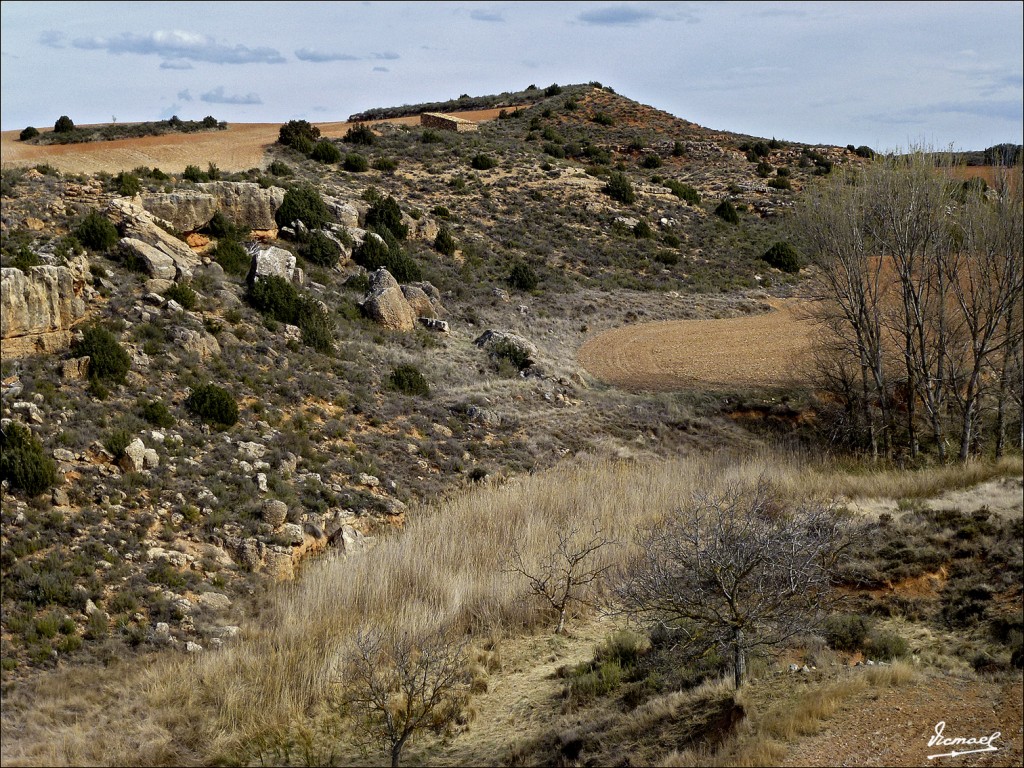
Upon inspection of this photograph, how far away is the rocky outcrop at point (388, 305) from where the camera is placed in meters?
23.6

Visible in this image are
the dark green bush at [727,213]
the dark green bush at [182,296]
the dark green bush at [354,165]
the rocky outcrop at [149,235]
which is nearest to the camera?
the dark green bush at [182,296]

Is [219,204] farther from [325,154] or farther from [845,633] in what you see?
[845,633]

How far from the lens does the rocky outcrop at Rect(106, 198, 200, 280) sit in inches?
803

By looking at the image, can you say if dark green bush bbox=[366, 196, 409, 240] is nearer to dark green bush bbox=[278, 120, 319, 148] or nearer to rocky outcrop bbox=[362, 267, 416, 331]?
rocky outcrop bbox=[362, 267, 416, 331]

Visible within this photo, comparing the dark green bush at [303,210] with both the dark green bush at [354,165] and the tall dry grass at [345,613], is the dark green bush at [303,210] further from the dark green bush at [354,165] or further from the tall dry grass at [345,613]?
the tall dry grass at [345,613]

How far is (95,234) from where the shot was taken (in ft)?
65.2

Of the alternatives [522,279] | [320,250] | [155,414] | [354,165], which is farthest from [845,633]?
[354,165]

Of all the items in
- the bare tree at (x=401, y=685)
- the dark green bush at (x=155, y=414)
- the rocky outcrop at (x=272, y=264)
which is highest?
the rocky outcrop at (x=272, y=264)

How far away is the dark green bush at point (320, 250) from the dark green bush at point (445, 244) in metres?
5.21

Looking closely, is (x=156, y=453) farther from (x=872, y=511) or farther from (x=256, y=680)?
(x=872, y=511)

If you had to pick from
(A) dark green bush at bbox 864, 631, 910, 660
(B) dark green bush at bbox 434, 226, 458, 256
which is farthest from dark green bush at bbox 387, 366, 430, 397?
(A) dark green bush at bbox 864, 631, 910, 660

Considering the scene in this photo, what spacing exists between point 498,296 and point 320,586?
17.3 metres

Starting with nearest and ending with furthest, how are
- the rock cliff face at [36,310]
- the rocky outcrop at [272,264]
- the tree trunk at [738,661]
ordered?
the tree trunk at [738,661], the rock cliff face at [36,310], the rocky outcrop at [272,264]

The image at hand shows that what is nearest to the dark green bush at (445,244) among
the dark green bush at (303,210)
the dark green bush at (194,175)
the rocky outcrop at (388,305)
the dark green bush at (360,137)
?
the dark green bush at (303,210)
